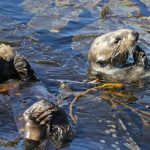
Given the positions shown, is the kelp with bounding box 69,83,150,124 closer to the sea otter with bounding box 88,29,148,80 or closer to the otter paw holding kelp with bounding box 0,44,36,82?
the sea otter with bounding box 88,29,148,80

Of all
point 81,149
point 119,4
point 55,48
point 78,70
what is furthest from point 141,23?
point 81,149

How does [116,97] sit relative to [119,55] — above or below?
below

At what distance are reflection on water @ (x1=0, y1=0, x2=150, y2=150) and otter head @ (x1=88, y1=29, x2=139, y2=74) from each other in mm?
383

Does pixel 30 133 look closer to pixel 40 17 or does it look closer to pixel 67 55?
pixel 67 55

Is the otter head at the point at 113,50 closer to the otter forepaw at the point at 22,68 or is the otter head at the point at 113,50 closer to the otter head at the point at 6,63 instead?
the otter forepaw at the point at 22,68

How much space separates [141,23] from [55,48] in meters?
2.75

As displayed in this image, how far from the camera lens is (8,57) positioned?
6879mm

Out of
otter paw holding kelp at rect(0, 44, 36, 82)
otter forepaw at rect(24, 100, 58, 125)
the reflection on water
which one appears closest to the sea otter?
the reflection on water

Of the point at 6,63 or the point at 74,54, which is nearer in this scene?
the point at 6,63

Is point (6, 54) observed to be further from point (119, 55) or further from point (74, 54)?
point (74, 54)

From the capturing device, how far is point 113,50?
7410 millimetres

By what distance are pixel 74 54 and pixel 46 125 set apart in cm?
371

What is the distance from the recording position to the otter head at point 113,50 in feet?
24.2

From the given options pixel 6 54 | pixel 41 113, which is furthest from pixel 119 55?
pixel 41 113
